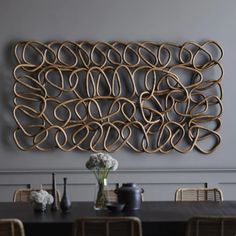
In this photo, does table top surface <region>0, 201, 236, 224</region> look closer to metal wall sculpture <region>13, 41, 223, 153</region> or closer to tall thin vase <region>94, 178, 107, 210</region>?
tall thin vase <region>94, 178, 107, 210</region>

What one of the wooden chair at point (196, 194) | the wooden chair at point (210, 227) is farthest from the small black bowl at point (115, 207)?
the wooden chair at point (196, 194)

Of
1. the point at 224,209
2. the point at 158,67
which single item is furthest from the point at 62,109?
the point at 224,209

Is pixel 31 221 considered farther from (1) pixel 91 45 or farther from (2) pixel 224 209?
(1) pixel 91 45

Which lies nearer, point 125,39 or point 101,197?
point 101,197

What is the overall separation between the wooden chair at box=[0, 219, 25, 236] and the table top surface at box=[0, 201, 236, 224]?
280 mm

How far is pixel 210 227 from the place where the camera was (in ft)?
8.46

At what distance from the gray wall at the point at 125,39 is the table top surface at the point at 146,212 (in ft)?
3.22

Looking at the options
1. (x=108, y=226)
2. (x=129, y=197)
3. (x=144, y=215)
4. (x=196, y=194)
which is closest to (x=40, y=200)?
(x=129, y=197)

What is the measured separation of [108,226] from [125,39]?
2.43 meters

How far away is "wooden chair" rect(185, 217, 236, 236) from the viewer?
256cm

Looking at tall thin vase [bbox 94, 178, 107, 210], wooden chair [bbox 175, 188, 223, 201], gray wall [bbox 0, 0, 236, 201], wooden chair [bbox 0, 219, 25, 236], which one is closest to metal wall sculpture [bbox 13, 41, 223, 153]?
gray wall [bbox 0, 0, 236, 201]

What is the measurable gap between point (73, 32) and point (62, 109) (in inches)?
28.5

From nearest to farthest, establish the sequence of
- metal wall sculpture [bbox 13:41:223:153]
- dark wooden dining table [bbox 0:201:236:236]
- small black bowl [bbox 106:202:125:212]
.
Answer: dark wooden dining table [bbox 0:201:236:236]
small black bowl [bbox 106:202:125:212]
metal wall sculpture [bbox 13:41:223:153]

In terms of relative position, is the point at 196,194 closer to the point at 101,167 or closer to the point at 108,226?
the point at 101,167
